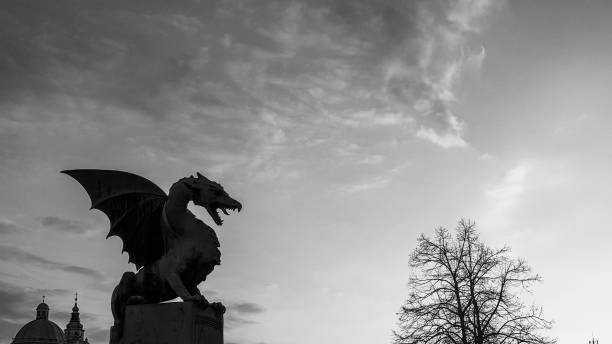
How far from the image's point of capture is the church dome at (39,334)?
11519 centimetres

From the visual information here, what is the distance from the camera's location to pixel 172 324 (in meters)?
8.36

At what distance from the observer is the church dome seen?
378 feet

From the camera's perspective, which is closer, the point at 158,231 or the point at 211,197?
the point at 211,197

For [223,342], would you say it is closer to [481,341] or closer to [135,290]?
[135,290]

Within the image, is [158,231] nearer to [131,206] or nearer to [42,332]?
[131,206]

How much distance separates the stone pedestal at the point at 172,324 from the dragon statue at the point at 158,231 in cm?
13

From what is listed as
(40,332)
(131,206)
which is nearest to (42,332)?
(40,332)

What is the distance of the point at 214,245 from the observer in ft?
29.2

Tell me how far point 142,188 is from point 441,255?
17.0 metres

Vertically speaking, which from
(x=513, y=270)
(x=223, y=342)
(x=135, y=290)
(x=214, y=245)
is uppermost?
(x=513, y=270)

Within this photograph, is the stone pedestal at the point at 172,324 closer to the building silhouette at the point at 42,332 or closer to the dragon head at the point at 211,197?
the dragon head at the point at 211,197

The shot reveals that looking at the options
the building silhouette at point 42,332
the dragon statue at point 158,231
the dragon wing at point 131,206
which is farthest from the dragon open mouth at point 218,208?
the building silhouette at point 42,332

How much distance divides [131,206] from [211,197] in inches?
54.7

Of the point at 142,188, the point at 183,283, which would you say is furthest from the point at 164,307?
the point at 142,188
